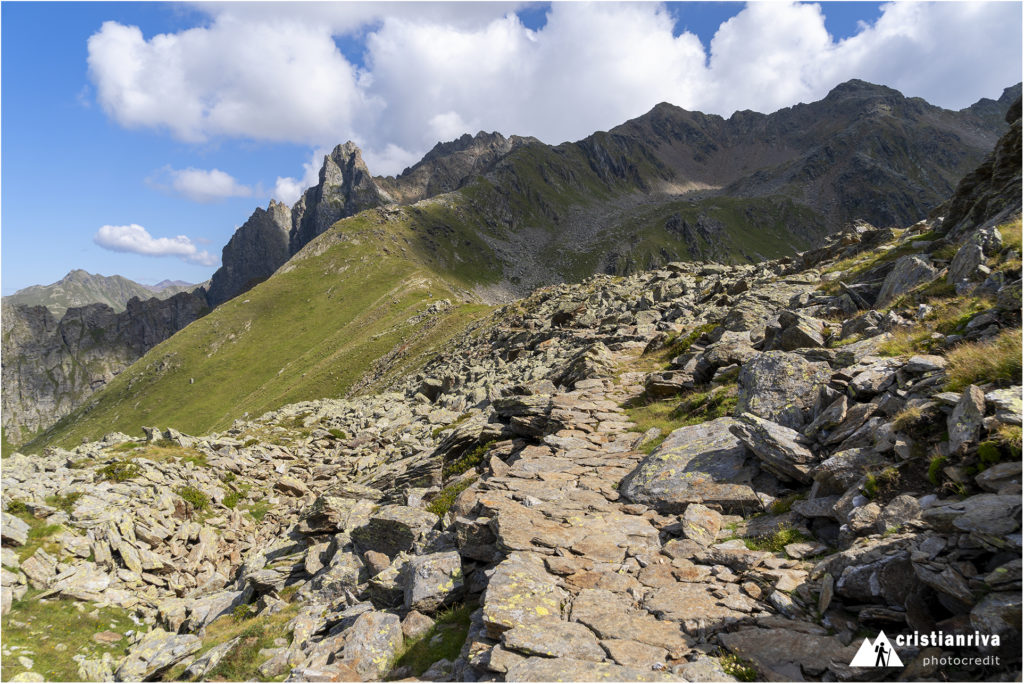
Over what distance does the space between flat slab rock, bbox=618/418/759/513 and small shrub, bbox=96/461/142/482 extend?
30853 millimetres

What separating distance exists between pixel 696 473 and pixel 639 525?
105 inches

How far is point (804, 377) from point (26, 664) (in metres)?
28.4

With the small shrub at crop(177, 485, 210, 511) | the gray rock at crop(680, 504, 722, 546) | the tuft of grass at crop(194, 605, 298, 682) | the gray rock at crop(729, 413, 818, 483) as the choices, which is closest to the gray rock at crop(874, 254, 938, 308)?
the gray rock at crop(729, 413, 818, 483)

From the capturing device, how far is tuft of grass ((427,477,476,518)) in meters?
17.8

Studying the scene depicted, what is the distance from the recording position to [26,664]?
650 inches

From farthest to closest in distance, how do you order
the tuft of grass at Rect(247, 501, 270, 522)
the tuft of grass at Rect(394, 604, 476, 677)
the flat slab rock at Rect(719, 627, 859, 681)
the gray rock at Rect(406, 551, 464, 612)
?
the tuft of grass at Rect(247, 501, 270, 522) → the gray rock at Rect(406, 551, 464, 612) → the tuft of grass at Rect(394, 604, 476, 677) → the flat slab rock at Rect(719, 627, 859, 681)

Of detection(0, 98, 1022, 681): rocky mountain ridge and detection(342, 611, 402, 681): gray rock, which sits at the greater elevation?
detection(0, 98, 1022, 681): rocky mountain ridge

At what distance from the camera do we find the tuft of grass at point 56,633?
1684 cm

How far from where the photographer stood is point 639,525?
13109 mm

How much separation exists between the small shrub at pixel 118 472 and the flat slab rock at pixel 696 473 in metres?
30.9

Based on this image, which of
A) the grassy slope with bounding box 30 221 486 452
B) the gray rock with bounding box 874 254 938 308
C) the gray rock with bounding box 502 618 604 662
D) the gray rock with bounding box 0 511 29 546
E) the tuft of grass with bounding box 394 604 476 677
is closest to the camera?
the gray rock with bounding box 502 618 604 662

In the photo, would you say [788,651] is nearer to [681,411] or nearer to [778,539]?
[778,539]

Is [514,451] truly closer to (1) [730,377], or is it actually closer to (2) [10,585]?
(1) [730,377]

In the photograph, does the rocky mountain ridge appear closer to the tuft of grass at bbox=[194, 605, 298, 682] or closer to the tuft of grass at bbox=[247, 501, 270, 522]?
the tuft of grass at bbox=[194, 605, 298, 682]
